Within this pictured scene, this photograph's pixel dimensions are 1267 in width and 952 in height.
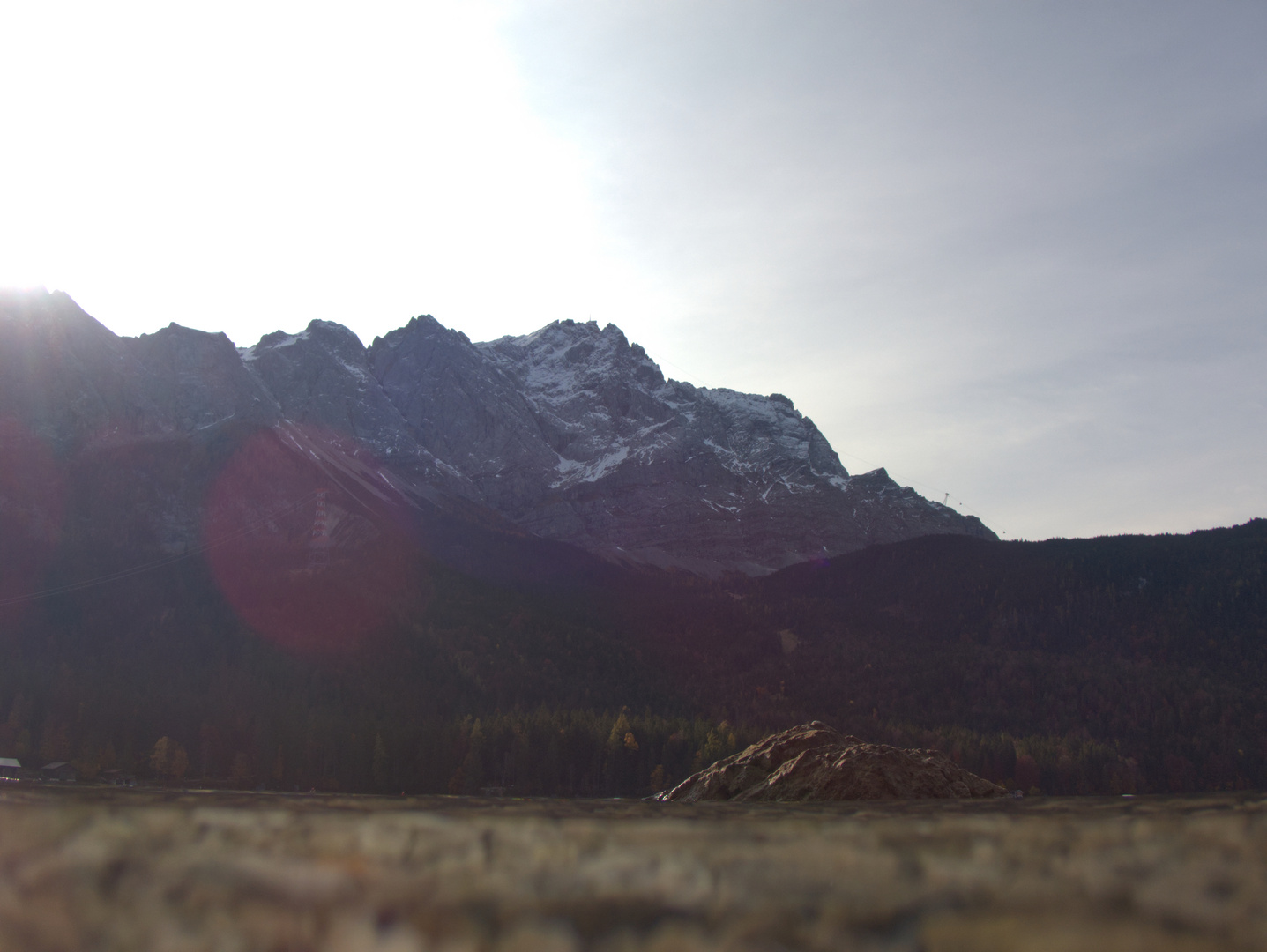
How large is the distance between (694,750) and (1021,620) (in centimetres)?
11630

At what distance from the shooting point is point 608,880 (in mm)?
3057

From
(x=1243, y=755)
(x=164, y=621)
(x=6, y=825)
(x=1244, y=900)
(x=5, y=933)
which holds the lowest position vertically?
(x=1243, y=755)

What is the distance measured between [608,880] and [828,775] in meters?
7.61

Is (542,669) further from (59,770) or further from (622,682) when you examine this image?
(59,770)

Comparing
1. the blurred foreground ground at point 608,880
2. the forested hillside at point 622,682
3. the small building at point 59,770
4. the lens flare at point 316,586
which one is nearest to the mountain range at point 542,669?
the forested hillside at point 622,682

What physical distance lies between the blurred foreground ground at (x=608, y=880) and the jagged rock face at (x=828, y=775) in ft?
Result: 21.1

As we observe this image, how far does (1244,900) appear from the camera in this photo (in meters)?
2.96

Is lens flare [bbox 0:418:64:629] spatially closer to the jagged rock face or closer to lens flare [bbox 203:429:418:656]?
lens flare [bbox 203:429:418:656]

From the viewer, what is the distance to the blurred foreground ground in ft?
9.37

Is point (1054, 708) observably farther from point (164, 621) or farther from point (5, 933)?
point (5, 933)

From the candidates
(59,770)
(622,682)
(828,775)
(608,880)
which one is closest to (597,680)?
(622,682)

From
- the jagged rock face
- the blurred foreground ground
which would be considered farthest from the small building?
the blurred foreground ground

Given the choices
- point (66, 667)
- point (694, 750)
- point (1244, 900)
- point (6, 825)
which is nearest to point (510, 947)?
point (6, 825)

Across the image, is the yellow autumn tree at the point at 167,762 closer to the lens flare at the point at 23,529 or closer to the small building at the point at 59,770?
the small building at the point at 59,770
